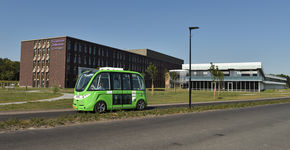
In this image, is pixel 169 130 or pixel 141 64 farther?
pixel 141 64

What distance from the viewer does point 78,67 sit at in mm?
65188

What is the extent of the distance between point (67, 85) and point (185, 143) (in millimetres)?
58752

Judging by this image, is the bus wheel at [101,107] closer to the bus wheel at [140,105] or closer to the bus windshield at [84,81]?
the bus windshield at [84,81]

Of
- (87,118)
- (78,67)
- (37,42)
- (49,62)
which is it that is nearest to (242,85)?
(78,67)

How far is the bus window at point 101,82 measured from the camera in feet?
44.1

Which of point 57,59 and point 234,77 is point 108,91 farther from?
point 234,77

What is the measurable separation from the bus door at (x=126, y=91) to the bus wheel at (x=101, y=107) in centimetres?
144

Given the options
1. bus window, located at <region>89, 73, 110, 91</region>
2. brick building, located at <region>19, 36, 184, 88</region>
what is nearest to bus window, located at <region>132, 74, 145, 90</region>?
bus window, located at <region>89, 73, 110, 91</region>

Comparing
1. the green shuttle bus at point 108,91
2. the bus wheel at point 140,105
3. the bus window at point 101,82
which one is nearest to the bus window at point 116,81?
the green shuttle bus at point 108,91

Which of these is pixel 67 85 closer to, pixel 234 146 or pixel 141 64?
pixel 141 64

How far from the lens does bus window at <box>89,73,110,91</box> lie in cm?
1343

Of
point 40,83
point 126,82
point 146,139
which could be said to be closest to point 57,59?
point 40,83

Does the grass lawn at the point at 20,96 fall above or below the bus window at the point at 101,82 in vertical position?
below

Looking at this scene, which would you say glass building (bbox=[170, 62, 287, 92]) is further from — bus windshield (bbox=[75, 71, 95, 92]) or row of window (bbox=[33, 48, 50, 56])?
bus windshield (bbox=[75, 71, 95, 92])
